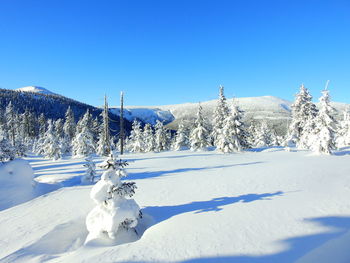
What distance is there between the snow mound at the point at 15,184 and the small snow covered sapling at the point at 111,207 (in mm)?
9478

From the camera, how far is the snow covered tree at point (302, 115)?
36.0m

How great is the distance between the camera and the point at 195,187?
13219 mm

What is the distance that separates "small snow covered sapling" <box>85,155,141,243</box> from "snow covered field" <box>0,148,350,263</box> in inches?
26.5

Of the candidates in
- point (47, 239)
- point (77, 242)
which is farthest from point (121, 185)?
point (47, 239)

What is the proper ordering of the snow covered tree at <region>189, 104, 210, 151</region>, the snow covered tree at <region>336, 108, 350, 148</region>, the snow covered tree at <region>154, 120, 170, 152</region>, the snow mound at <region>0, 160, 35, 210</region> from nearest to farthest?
the snow mound at <region>0, 160, 35, 210</region>, the snow covered tree at <region>189, 104, 210, 151</region>, the snow covered tree at <region>336, 108, 350, 148</region>, the snow covered tree at <region>154, 120, 170, 152</region>

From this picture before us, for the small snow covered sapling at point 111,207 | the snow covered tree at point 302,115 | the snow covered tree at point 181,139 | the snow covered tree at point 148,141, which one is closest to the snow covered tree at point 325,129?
the snow covered tree at point 302,115

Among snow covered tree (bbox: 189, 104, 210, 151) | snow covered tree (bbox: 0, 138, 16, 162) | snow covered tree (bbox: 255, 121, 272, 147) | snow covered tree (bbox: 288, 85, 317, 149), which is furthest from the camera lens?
snow covered tree (bbox: 255, 121, 272, 147)

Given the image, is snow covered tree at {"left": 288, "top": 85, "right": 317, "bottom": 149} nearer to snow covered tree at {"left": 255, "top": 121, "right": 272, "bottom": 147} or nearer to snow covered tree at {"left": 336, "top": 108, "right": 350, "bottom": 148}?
snow covered tree at {"left": 336, "top": 108, "right": 350, "bottom": 148}

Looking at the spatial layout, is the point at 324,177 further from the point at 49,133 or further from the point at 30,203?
the point at 49,133

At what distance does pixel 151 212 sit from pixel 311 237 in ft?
22.3

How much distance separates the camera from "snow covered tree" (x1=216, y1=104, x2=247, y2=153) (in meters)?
30.3

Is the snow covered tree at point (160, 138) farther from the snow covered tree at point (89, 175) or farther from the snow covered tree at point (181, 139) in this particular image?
the snow covered tree at point (89, 175)

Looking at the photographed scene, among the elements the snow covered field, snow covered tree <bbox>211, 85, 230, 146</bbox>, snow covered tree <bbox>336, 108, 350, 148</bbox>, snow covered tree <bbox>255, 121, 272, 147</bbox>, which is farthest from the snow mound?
snow covered tree <bbox>255, 121, 272, 147</bbox>

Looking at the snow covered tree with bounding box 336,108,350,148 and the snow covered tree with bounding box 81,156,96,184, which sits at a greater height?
the snow covered tree with bounding box 336,108,350,148
